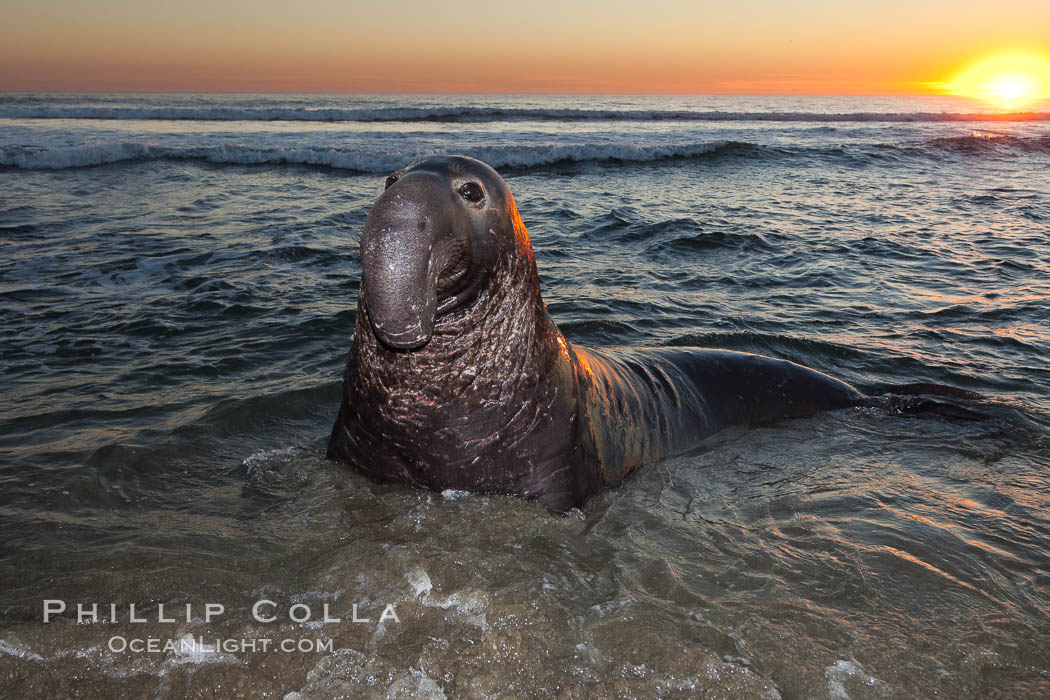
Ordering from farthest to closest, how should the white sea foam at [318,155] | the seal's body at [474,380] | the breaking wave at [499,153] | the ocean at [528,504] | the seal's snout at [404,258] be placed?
the breaking wave at [499,153] < the white sea foam at [318,155] < the seal's body at [474,380] < the seal's snout at [404,258] < the ocean at [528,504]

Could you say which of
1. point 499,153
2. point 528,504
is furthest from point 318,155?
point 528,504

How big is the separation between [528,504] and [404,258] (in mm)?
1562

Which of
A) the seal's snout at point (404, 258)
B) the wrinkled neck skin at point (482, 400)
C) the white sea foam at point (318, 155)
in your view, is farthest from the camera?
the white sea foam at point (318, 155)

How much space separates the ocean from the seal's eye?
1.53 metres

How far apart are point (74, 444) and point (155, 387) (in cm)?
116

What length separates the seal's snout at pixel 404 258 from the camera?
120 inches

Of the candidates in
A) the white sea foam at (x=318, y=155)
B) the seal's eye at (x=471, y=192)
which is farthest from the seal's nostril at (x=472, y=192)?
the white sea foam at (x=318, y=155)

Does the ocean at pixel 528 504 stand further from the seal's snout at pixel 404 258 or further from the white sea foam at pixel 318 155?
the white sea foam at pixel 318 155

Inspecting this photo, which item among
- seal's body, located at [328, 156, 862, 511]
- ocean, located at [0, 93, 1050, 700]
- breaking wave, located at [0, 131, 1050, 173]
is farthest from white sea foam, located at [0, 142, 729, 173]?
seal's body, located at [328, 156, 862, 511]

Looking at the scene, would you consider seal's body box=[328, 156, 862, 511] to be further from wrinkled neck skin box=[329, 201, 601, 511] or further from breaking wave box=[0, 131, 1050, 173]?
breaking wave box=[0, 131, 1050, 173]

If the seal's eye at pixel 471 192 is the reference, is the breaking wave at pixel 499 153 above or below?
above

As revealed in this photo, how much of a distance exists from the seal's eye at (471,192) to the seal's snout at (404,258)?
0.30 metres

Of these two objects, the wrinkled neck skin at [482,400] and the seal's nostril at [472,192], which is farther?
the wrinkled neck skin at [482,400]

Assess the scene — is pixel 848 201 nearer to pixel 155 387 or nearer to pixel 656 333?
pixel 656 333
